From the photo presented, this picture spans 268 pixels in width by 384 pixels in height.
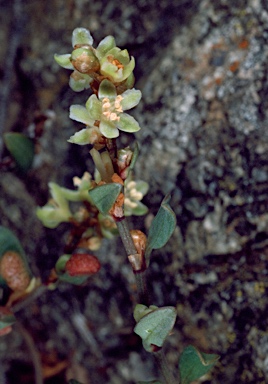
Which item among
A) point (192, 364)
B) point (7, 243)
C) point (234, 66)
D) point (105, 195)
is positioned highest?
point (234, 66)

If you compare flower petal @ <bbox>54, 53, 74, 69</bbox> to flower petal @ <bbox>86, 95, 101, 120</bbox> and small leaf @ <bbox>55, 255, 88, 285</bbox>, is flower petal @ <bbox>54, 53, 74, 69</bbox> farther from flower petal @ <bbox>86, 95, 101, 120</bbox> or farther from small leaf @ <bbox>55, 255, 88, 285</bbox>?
small leaf @ <bbox>55, 255, 88, 285</bbox>

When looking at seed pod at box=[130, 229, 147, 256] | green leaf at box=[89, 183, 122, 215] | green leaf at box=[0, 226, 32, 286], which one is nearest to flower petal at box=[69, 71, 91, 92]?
green leaf at box=[89, 183, 122, 215]

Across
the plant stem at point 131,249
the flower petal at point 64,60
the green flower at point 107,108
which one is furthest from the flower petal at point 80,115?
the plant stem at point 131,249

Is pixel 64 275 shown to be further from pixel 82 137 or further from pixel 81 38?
pixel 81 38

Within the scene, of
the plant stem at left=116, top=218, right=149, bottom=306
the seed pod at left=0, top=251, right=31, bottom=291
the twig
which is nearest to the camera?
the plant stem at left=116, top=218, right=149, bottom=306

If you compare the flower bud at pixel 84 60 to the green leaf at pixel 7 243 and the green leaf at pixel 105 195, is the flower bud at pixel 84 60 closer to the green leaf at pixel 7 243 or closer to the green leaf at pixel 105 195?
the green leaf at pixel 105 195

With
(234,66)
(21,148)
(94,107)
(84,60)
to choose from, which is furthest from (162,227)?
(21,148)

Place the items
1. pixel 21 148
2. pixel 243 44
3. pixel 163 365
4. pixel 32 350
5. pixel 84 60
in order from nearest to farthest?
pixel 84 60 < pixel 163 365 < pixel 243 44 < pixel 21 148 < pixel 32 350
